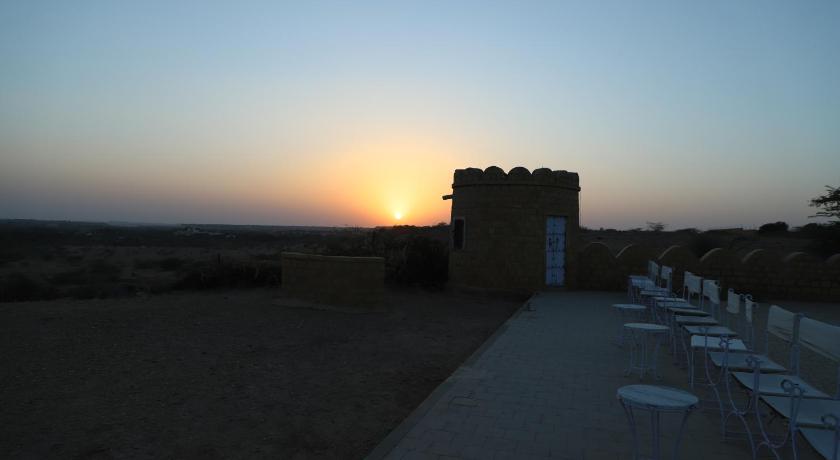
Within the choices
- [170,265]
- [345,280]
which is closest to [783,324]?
[345,280]

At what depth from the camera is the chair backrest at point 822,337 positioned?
3.61 m

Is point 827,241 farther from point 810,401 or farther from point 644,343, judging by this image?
point 810,401

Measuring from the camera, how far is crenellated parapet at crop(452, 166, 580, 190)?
47.3ft

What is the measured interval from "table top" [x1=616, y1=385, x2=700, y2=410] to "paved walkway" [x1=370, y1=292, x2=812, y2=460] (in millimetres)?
791

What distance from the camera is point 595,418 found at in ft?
15.9

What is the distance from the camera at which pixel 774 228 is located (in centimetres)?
4378

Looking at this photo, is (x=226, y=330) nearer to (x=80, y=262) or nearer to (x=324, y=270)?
(x=324, y=270)

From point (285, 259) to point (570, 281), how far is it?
785cm

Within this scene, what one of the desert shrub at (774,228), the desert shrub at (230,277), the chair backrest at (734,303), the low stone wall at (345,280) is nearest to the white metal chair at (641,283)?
the chair backrest at (734,303)

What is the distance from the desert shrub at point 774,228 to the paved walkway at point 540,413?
43941 millimetres

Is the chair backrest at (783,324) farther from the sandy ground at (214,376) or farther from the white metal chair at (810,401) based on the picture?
the sandy ground at (214,376)

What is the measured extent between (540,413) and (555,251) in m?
10.2

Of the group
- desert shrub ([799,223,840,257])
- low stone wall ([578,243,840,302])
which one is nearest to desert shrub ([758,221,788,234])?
desert shrub ([799,223,840,257])

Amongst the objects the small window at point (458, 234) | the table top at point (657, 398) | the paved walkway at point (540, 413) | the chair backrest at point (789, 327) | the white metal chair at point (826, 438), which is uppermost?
the small window at point (458, 234)
